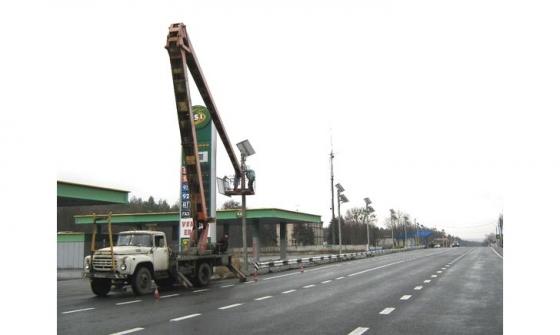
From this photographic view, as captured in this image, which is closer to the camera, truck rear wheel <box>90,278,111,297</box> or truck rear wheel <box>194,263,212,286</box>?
truck rear wheel <box>90,278,111,297</box>

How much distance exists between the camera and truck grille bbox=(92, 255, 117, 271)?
15.5 meters

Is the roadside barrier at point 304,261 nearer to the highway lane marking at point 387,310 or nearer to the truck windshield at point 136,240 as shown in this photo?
the truck windshield at point 136,240

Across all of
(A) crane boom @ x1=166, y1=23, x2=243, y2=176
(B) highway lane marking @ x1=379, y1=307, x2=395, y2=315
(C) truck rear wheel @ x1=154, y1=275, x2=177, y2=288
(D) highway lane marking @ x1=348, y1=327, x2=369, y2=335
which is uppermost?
(A) crane boom @ x1=166, y1=23, x2=243, y2=176

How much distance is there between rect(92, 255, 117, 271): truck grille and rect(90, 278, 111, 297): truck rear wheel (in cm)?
62

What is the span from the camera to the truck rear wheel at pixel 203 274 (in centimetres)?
1948

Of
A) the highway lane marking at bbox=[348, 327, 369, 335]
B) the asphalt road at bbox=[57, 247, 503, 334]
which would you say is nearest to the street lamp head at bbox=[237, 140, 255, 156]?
the asphalt road at bbox=[57, 247, 503, 334]

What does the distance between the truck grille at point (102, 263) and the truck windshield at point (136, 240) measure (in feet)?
4.66

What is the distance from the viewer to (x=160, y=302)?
45.3 ft

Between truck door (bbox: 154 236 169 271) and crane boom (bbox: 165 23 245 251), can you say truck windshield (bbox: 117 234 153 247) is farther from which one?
crane boom (bbox: 165 23 245 251)

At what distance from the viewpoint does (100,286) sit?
53.1 ft

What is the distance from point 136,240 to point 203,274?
3.95m

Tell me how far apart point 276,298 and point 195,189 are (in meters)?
7.76

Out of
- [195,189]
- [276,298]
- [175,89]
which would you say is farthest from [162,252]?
[175,89]

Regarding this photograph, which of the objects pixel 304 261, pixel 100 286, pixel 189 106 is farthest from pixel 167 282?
pixel 304 261
